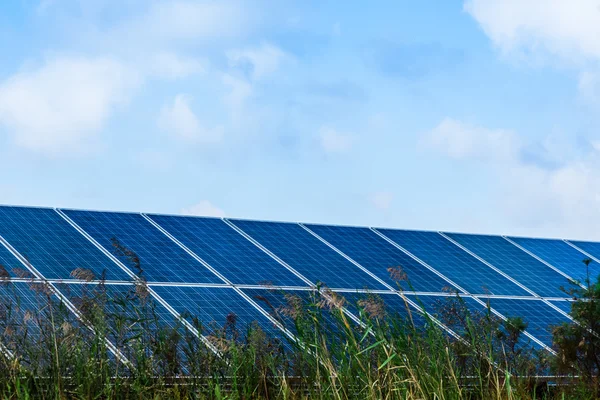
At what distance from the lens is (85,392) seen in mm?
9383

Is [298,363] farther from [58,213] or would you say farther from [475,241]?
[475,241]

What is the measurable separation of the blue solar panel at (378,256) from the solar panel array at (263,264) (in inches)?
1.0

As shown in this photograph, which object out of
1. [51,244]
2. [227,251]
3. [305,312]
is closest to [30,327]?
[305,312]

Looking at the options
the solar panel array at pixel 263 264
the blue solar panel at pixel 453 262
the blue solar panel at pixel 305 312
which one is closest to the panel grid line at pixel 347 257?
the solar panel array at pixel 263 264

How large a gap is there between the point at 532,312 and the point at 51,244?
27.9 feet

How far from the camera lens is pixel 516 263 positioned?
2075 centimetres

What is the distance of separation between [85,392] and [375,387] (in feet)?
9.18

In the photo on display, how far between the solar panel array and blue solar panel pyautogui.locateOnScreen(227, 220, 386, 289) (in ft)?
0.08

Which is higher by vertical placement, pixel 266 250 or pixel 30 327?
pixel 266 250

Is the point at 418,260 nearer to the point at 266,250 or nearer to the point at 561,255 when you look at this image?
the point at 266,250

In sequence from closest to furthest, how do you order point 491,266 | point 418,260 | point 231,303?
point 231,303
point 418,260
point 491,266

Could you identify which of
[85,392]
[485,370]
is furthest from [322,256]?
[85,392]

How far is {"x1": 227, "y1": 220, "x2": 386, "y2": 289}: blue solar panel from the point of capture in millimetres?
16750

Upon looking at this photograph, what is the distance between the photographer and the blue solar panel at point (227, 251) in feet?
52.7
